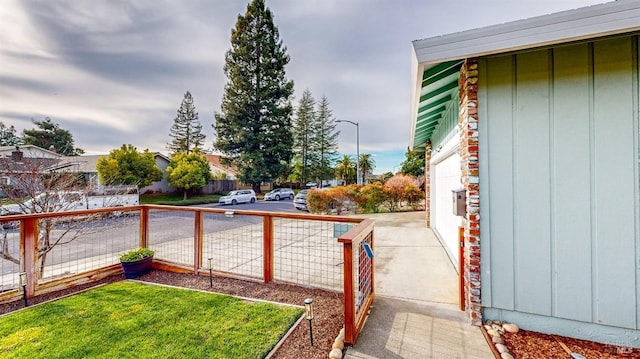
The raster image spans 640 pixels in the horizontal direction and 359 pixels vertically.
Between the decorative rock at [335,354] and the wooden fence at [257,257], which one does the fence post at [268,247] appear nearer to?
the wooden fence at [257,257]

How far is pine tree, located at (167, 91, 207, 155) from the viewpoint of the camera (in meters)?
32.5

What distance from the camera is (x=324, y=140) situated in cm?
3241

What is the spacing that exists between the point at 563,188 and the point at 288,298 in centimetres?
320

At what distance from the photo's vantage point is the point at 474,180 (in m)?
2.65

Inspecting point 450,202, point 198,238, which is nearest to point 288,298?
point 198,238

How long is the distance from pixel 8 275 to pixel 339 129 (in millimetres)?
30207

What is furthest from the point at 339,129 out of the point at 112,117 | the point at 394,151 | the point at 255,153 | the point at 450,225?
the point at 450,225

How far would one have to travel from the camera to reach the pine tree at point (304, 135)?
32.2m

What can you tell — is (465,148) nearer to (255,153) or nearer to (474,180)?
(474,180)

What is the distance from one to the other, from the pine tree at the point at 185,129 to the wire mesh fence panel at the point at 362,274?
113 ft

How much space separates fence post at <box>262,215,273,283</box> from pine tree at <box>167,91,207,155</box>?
109 ft

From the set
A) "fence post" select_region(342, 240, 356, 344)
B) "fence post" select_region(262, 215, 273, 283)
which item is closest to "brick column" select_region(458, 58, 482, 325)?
"fence post" select_region(342, 240, 356, 344)

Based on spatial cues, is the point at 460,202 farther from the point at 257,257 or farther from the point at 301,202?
the point at 301,202

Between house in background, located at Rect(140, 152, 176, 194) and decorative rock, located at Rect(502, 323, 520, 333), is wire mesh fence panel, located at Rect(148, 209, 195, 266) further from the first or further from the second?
house in background, located at Rect(140, 152, 176, 194)
